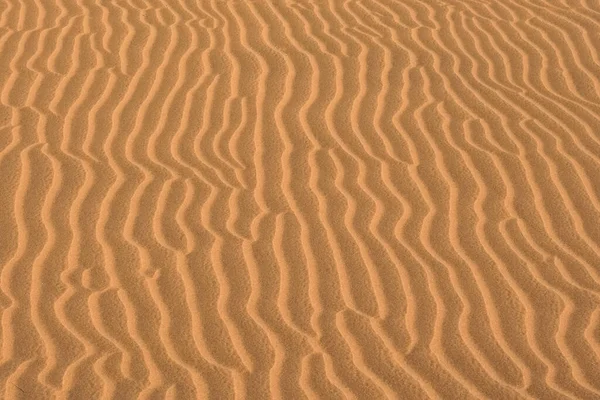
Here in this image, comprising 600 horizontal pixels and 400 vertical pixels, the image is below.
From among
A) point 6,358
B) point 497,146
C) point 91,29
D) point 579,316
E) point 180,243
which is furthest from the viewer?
point 91,29

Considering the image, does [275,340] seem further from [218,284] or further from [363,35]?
[363,35]

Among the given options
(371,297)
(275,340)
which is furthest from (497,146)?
(275,340)

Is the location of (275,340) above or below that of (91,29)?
above

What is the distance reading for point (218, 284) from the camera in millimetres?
5062

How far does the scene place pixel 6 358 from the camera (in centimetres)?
454

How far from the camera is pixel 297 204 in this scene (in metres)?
5.77

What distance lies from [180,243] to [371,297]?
103cm

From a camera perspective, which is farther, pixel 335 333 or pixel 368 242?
pixel 368 242

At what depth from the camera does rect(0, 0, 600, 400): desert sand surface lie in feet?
15.0

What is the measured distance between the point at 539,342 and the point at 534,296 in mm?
351

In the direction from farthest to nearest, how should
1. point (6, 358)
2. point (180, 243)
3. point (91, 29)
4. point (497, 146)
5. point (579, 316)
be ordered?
point (91, 29) → point (497, 146) → point (180, 243) → point (579, 316) → point (6, 358)

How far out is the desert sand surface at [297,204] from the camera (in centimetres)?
457

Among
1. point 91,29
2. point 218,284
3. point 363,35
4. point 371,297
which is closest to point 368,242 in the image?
point 371,297

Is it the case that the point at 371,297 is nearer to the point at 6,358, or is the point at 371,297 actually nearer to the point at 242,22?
the point at 6,358
